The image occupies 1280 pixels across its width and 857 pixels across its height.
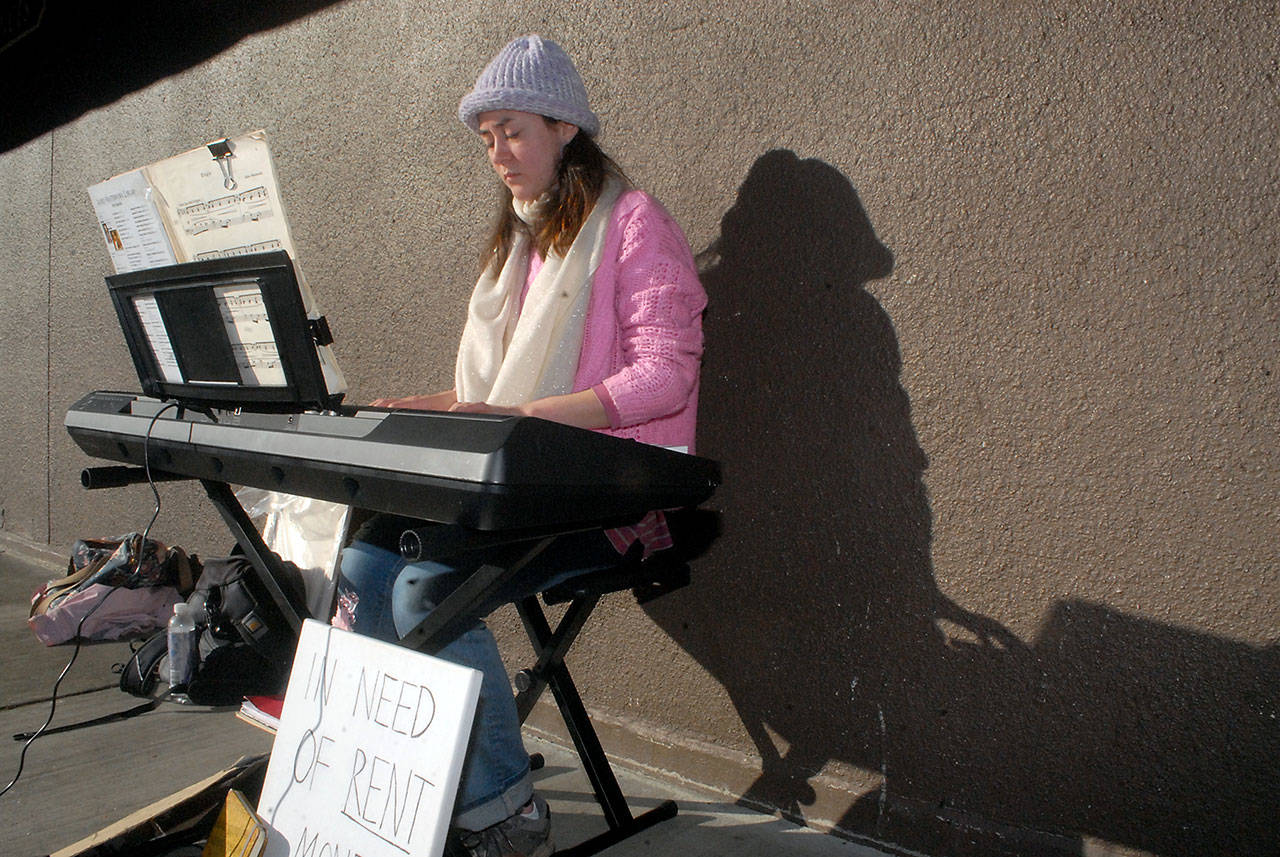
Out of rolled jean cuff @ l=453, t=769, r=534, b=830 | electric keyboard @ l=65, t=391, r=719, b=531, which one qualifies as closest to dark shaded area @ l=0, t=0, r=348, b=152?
electric keyboard @ l=65, t=391, r=719, b=531

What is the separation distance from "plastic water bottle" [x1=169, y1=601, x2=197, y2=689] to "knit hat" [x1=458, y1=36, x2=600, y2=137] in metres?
1.25

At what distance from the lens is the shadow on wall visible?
4.44 ft

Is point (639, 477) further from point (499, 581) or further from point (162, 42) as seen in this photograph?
point (162, 42)

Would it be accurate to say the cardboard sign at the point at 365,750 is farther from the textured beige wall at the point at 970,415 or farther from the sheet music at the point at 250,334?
the textured beige wall at the point at 970,415

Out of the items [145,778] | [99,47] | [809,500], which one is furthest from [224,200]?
[99,47]

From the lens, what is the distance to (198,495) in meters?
3.45

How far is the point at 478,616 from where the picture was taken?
1251 millimetres

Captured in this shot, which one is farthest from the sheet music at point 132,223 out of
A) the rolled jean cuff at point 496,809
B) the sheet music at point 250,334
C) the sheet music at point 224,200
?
the rolled jean cuff at point 496,809

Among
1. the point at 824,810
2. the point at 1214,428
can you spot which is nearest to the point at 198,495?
the point at 824,810

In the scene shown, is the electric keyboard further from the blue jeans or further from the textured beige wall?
the textured beige wall

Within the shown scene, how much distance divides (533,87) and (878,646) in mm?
1194

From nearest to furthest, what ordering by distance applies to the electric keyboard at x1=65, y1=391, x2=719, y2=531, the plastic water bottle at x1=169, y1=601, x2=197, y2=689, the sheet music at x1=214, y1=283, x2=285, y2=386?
the electric keyboard at x1=65, y1=391, x2=719, y2=531 → the sheet music at x1=214, y1=283, x2=285, y2=386 → the plastic water bottle at x1=169, y1=601, x2=197, y2=689

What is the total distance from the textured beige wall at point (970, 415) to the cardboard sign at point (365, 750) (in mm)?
900

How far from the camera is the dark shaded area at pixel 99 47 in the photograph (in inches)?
127
